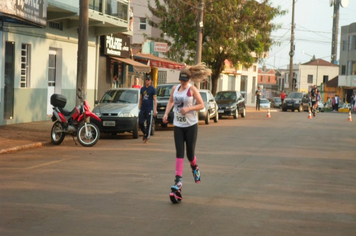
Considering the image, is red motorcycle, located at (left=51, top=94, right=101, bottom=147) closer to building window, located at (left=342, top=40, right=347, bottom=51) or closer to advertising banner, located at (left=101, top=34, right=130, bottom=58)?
advertising banner, located at (left=101, top=34, right=130, bottom=58)

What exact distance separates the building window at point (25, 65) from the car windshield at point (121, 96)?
375 cm

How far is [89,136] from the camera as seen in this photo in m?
15.7

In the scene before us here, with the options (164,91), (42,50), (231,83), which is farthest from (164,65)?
(231,83)

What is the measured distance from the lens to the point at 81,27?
18.9m

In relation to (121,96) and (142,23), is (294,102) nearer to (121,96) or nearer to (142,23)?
(142,23)

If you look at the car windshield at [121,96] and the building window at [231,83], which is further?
the building window at [231,83]

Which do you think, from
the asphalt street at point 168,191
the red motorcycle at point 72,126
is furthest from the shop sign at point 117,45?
the asphalt street at point 168,191

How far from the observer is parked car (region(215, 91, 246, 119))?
106ft

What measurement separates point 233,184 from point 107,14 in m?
17.8

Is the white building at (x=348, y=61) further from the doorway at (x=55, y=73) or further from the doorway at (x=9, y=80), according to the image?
the doorway at (x=9, y=80)

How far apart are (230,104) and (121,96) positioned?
1391 centimetres

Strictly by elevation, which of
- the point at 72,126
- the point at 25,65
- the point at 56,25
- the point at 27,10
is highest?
the point at 56,25

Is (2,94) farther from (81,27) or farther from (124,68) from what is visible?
(124,68)

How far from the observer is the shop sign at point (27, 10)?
1609cm
